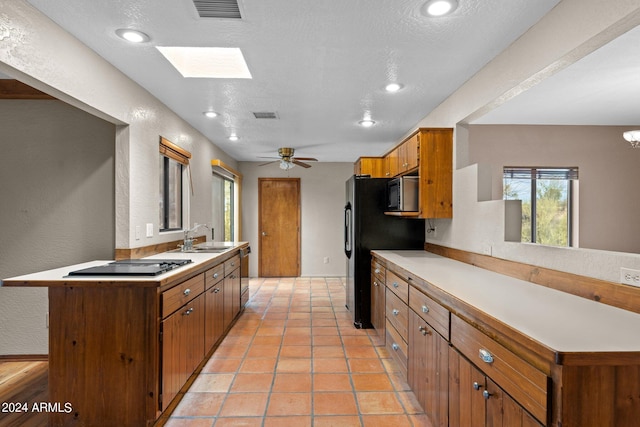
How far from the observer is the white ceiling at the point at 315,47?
Result: 1.85m

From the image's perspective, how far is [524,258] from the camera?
7.22 feet

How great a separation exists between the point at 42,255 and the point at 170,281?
167 cm

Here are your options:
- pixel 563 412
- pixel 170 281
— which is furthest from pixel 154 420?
pixel 563 412

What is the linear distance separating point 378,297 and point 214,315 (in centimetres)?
158

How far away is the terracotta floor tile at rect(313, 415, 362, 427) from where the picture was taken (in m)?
2.10


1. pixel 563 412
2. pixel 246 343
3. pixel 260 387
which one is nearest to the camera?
pixel 563 412

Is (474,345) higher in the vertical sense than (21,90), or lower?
lower

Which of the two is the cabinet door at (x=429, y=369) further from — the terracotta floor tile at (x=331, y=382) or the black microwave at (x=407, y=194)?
the black microwave at (x=407, y=194)

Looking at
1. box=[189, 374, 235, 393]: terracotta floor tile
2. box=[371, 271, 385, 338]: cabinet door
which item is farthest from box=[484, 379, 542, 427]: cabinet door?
box=[371, 271, 385, 338]: cabinet door

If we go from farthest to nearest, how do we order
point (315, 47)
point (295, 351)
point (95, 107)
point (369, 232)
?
point (369, 232), point (295, 351), point (95, 107), point (315, 47)

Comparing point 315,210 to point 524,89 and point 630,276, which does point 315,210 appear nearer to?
point 524,89

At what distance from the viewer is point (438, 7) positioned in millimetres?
1799

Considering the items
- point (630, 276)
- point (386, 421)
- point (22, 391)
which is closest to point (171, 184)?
point (22, 391)

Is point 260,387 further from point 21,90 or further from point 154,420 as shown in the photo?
point 21,90
